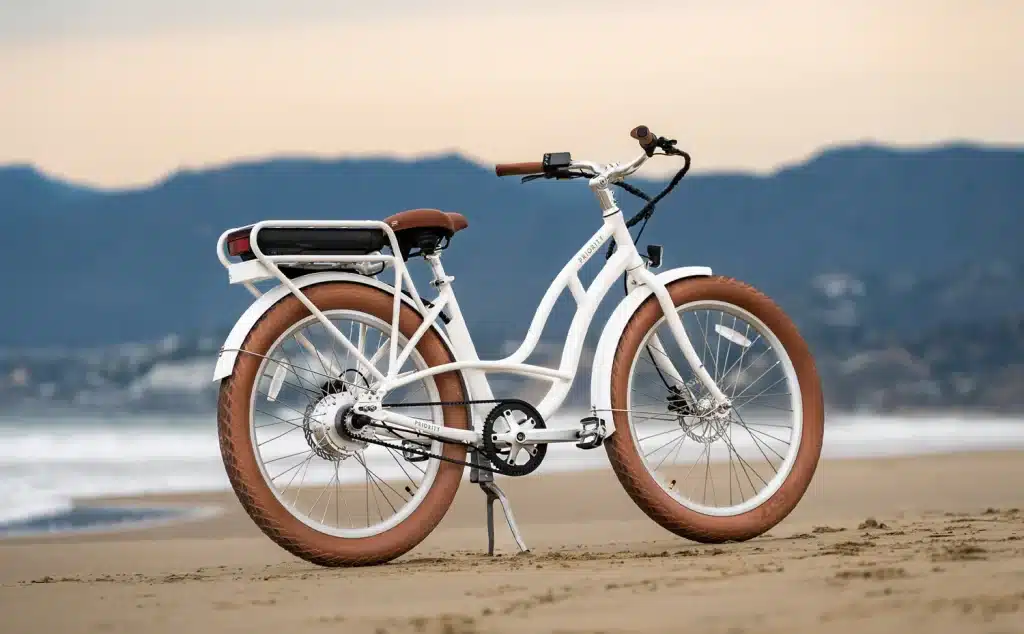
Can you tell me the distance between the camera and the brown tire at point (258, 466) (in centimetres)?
407

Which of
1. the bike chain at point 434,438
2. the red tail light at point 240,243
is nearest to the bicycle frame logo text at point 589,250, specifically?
the bike chain at point 434,438

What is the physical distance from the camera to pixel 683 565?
153 inches

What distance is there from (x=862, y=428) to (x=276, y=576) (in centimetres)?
891

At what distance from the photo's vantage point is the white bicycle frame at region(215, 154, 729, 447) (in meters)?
4.16

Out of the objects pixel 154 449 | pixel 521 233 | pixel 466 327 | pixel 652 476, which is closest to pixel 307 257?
pixel 466 327

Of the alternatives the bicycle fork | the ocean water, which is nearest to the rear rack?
the bicycle fork

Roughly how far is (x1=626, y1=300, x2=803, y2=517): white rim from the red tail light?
4.20 ft

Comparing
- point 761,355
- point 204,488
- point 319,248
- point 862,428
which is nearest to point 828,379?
point 862,428

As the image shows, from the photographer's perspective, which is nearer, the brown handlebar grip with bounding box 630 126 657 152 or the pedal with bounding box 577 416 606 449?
the pedal with bounding box 577 416 606 449

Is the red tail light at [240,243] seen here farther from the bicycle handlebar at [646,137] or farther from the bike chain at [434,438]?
the bicycle handlebar at [646,137]

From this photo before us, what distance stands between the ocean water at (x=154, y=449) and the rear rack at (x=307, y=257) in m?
3.33

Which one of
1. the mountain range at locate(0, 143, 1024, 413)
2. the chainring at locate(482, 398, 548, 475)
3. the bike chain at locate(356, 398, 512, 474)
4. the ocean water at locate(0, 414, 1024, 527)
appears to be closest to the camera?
the bike chain at locate(356, 398, 512, 474)

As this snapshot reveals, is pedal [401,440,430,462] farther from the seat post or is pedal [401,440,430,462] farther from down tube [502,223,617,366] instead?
the seat post

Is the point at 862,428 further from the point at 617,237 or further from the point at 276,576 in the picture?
the point at 276,576
